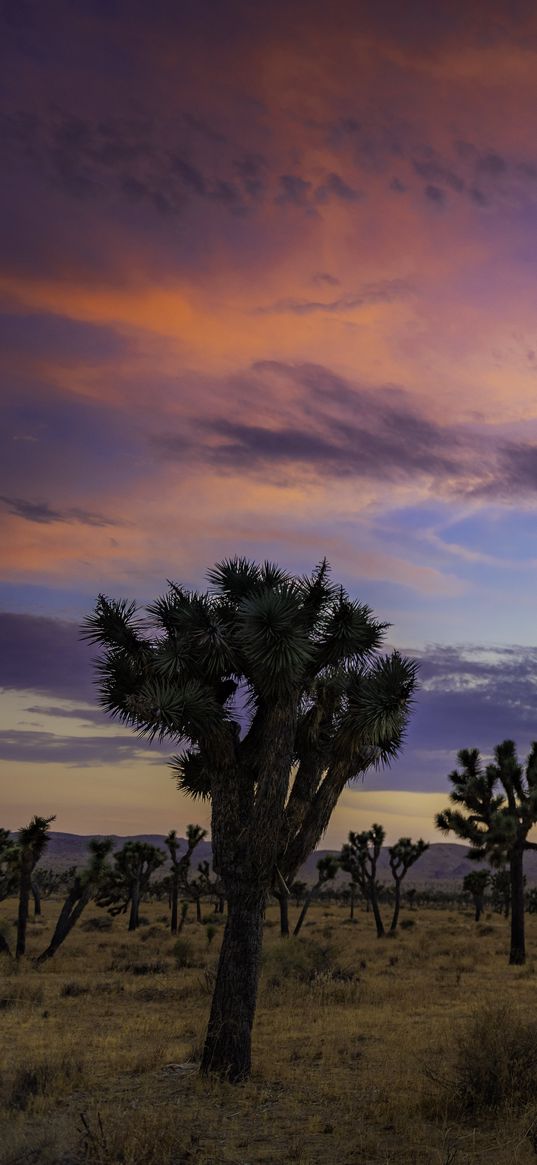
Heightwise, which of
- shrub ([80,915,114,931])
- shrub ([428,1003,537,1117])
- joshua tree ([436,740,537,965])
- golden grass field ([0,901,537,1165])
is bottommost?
shrub ([80,915,114,931])

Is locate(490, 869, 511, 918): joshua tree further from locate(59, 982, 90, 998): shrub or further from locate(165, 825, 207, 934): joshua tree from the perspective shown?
locate(59, 982, 90, 998): shrub

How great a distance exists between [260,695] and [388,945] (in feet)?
94.1

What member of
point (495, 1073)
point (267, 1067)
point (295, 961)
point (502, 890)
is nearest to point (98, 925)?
point (295, 961)

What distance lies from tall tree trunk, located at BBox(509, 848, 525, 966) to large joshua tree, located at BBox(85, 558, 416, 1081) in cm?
1934

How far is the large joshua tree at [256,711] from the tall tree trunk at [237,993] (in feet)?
0.06

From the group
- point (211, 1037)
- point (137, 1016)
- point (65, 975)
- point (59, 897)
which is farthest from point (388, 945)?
point (59, 897)

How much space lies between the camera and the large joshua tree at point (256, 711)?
12.7 metres

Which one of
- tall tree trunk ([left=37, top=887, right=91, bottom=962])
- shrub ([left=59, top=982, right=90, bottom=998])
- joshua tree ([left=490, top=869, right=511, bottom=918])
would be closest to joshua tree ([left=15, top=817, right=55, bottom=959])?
tall tree trunk ([left=37, top=887, right=91, bottom=962])

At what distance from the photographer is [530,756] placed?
104 feet

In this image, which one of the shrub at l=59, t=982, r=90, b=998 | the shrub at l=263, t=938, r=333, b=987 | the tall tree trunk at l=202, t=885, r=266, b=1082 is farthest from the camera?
the shrub at l=263, t=938, r=333, b=987

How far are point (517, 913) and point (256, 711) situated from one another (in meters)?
21.5

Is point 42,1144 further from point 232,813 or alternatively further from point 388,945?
point 388,945

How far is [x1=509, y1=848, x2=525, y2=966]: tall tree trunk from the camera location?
30.5m

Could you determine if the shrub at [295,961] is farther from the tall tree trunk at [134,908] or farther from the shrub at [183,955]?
the tall tree trunk at [134,908]
